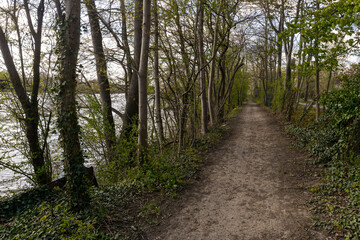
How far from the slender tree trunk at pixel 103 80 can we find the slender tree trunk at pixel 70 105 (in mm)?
2234

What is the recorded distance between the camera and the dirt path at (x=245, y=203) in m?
3.28

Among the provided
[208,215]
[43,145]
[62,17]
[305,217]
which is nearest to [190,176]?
[208,215]

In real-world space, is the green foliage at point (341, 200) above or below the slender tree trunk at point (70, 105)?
below

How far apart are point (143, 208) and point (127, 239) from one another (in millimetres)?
824

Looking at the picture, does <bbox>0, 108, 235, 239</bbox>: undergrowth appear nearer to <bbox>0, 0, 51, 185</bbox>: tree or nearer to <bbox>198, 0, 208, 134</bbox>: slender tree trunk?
<bbox>0, 0, 51, 185</bbox>: tree

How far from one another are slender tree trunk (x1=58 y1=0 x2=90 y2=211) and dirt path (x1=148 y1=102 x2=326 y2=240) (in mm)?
1582

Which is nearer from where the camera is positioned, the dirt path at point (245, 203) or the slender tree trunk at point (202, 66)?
the dirt path at point (245, 203)

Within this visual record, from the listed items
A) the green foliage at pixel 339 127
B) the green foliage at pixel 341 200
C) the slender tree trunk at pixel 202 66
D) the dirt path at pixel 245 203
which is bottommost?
the dirt path at pixel 245 203

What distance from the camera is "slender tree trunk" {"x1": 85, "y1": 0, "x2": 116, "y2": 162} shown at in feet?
19.8

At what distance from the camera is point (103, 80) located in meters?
7.57

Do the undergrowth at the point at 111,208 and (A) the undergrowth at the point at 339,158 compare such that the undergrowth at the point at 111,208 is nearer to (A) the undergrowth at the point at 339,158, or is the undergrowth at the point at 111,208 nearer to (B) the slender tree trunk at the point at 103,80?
(B) the slender tree trunk at the point at 103,80

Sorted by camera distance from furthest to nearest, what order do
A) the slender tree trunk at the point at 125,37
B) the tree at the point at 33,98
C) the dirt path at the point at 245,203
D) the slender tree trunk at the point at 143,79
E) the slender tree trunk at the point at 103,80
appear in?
Answer: the tree at the point at 33,98, the slender tree trunk at the point at 103,80, the slender tree trunk at the point at 125,37, the slender tree trunk at the point at 143,79, the dirt path at the point at 245,203

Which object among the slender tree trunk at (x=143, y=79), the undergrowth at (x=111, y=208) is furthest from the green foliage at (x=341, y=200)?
the slender tree trunk at (x=143, y=79)

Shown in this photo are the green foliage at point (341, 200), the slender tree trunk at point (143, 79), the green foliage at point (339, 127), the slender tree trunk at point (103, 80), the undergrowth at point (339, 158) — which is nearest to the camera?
the green foliage at point (341, 200)
